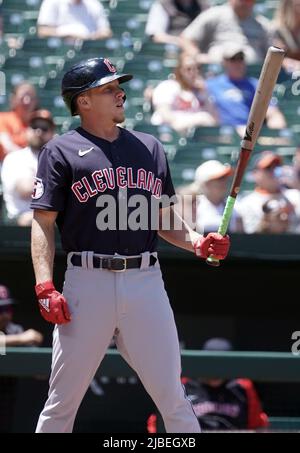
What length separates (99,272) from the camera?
400cm

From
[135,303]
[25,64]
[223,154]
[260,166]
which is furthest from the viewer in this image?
[25,64]

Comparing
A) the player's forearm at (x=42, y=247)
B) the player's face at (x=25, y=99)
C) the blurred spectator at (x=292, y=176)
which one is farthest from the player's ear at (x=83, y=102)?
the player's face at (x=25, y=99)

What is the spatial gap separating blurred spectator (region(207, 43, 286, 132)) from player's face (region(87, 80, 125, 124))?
4.40m

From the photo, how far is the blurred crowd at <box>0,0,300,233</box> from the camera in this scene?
724cm

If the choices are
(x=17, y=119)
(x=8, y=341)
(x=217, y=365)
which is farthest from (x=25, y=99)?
(x=217, y=365)

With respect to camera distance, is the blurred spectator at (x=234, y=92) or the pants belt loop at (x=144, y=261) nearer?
the pants belt loop at (x=144, y=261)

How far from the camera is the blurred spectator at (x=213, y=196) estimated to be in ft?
23.4

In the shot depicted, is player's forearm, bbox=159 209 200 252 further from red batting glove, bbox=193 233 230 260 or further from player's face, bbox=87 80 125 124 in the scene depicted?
player's face, bbox=87 80 125 124

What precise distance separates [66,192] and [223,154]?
4.38 m

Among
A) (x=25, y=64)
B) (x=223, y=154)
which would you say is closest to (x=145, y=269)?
(x=223, y=154)

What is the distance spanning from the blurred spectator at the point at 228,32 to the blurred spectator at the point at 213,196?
203 cm

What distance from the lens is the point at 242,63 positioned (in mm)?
8477

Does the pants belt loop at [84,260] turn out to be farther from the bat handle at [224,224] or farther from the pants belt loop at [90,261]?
the bat handle at [224,224]
